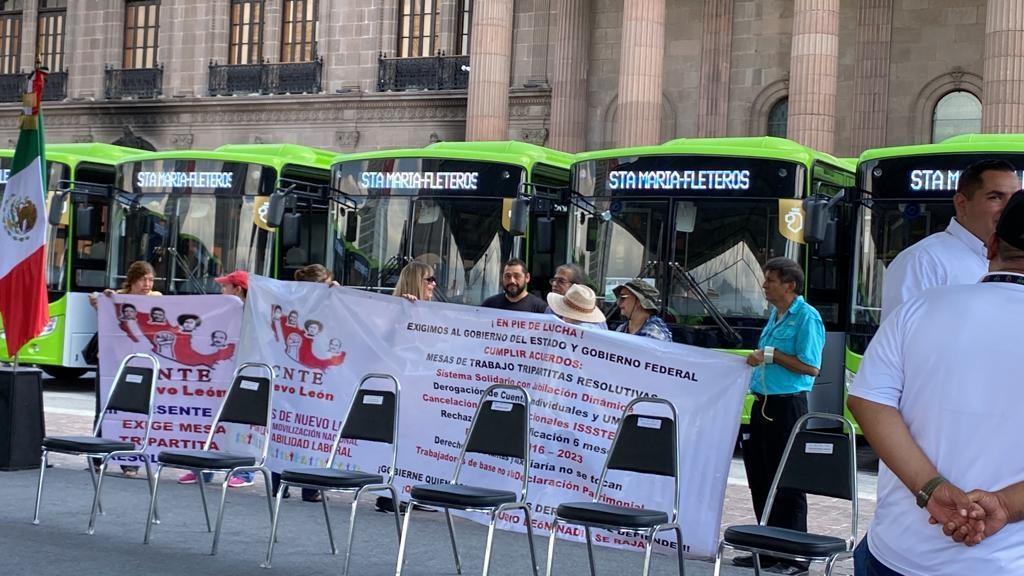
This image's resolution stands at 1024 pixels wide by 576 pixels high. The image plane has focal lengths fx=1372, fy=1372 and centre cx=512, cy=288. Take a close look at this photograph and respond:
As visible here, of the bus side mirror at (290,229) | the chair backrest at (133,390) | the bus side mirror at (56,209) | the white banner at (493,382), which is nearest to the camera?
the white banner at (493,382)

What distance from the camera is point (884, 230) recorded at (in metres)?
13.3

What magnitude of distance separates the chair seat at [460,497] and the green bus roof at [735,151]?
7.66m

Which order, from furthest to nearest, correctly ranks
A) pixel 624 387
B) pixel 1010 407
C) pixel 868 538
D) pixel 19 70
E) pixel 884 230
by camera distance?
pixel 19 70, pixel 884 230, pixel 624 387, pixel 868 538, pixel 1010 407

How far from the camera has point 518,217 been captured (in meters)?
14.6

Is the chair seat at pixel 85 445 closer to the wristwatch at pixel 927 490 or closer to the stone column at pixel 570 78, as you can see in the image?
the wristwatch at pixel 927 490

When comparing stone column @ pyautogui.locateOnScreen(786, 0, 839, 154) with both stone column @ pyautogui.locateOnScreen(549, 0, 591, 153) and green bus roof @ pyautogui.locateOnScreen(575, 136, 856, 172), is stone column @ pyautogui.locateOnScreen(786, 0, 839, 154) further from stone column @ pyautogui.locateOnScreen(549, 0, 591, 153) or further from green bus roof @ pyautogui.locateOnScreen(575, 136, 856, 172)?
green bus roof @ pyautogui.locateOnScreen(575, 136, 856, 172)

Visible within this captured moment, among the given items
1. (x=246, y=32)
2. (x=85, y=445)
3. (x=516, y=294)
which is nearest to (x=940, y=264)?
(x=85, y=445)

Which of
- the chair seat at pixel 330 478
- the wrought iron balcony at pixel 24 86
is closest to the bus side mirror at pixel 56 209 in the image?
the chair seat at pixel 330 478

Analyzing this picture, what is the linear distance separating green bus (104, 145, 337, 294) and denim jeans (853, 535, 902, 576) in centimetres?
1335

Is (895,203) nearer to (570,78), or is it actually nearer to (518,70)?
(570,78)

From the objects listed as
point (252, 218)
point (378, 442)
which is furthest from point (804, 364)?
point (252, 218)

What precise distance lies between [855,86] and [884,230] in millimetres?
16241

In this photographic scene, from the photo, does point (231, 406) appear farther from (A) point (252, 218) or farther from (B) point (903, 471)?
(A) point (252, 218)

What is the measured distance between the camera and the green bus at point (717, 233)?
13.5 meters
